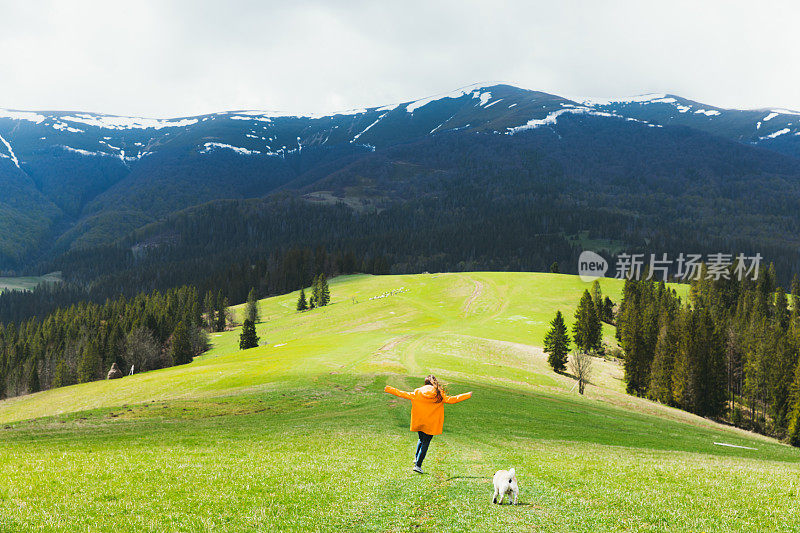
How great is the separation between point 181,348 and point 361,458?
351 feet

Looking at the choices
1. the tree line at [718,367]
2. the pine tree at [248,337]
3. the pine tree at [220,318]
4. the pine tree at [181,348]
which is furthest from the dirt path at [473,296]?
the pine tree at [220,318]

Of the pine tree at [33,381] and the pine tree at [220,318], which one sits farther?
the pine tree at [220,318]

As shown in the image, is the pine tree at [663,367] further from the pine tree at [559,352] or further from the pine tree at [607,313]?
the pine tree at [607,313]

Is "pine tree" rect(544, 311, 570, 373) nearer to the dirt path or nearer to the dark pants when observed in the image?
the dirt path

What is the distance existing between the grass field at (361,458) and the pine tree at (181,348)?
4153 cm

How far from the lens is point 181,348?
112438 mm

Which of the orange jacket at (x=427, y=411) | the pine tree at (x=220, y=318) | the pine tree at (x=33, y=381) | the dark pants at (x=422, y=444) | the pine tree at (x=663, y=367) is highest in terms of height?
the orange jacket at (x=427, y=411)

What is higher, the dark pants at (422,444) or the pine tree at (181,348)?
the dark pants at (422,444)

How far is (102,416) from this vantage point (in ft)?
126

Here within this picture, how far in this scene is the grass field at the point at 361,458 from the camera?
12477mm

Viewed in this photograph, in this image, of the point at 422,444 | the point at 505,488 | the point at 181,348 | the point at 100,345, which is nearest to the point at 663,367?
the point at 422,444

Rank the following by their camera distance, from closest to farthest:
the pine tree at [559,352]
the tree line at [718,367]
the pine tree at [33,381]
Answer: the tree line at [718,367]
the pine tree at [559,352]
the pine tree at [33,381]

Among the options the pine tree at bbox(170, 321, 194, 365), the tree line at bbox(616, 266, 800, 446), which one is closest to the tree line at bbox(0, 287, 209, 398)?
the pine tree at bbox(170, 321, 194, 365)

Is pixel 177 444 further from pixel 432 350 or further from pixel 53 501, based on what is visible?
pixel 432 350
